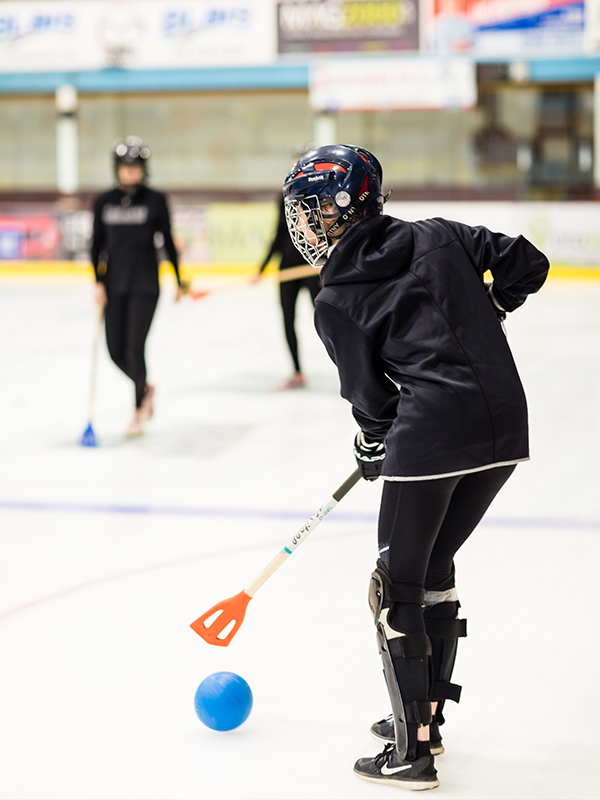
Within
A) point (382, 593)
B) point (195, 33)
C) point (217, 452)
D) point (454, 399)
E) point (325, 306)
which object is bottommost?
point (217, 452)

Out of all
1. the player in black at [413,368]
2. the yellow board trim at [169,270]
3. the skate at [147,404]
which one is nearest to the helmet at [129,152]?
the skate at [147,404]

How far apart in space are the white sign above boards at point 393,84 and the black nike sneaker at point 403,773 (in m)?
15.2

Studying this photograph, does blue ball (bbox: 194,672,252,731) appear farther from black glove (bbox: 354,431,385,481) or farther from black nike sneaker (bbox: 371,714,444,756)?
black glove (bbox: 354,431,385,481)

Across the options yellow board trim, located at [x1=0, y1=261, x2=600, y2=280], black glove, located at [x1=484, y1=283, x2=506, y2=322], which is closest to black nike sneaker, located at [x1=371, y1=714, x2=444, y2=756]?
black glove, located at [x1=484, y1=283, x2=506, y2=322]

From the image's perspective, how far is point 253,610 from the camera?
2994 mm

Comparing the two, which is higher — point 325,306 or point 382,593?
point 325,306

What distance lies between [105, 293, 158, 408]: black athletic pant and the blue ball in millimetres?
3210

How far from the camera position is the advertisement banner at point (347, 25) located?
1606cm

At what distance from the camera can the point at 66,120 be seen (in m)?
18.1

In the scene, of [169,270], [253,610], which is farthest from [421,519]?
[169,270]

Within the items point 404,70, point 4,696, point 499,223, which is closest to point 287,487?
point 4,696

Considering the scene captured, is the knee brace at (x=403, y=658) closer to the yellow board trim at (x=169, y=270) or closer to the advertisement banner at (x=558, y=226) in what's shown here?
the advertisement banner at (x=558, y=226)

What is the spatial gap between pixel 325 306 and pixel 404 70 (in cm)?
1526

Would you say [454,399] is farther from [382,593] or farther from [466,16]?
[466,16]
